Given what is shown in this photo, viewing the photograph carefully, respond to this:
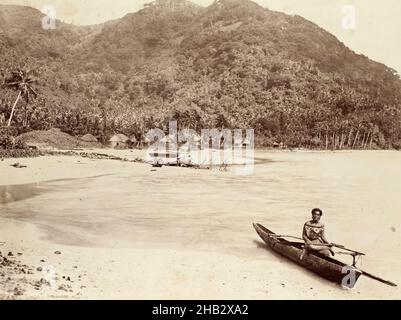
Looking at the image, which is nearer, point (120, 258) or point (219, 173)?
point (120, 258)

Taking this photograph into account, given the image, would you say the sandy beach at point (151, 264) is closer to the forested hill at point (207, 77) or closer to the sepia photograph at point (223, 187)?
the sepia photograph at point (223, 187)

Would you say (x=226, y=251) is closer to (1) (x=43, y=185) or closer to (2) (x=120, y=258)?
(2) (x=120, y=258)

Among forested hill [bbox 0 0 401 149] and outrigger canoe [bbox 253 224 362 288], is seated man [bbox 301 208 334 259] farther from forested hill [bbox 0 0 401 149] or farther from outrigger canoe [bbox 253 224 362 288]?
forested hill [bbox 0 0 401 149]

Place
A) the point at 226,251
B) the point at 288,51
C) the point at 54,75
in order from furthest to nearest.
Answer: the point at 54,75 < the point at 288,51 < the point at 226,251

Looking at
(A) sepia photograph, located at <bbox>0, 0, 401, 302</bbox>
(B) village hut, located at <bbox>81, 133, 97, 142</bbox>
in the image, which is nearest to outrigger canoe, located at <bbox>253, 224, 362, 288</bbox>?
(A) sepia photograph, located at <bbox>0, 0, 401, 302</bbox>
